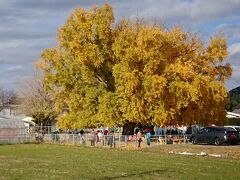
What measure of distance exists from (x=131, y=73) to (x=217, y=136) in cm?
1032

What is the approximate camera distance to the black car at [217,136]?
1812 inches

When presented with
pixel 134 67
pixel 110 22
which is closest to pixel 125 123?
pixel 134 67

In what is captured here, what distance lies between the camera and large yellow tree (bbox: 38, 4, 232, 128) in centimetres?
5141

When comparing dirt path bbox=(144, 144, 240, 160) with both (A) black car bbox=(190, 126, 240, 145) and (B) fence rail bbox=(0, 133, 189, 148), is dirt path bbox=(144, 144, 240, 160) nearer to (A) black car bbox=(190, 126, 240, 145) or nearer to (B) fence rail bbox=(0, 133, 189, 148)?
(B) fence rail bbox=(0, 133, 189, 148)

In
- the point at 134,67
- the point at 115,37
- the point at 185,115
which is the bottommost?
the point at 185,115

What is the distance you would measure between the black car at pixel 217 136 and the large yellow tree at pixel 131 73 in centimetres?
460

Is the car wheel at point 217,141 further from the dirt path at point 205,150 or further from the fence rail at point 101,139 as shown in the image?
the dirt path at point 205,150

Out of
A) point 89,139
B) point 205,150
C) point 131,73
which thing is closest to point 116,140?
point 89,139

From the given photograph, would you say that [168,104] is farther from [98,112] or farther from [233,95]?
[233,95]

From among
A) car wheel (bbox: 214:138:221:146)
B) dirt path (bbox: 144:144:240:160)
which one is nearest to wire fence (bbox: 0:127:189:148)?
dirt path (bbox: 144:144:240:160)

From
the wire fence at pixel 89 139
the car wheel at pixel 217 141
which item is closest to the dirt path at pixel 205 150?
the wire fence at pixel 89 139

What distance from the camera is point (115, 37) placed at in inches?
2221

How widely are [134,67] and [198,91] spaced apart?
6.75m

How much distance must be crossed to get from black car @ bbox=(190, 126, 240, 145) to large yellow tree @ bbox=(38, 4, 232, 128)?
4.60 meters
